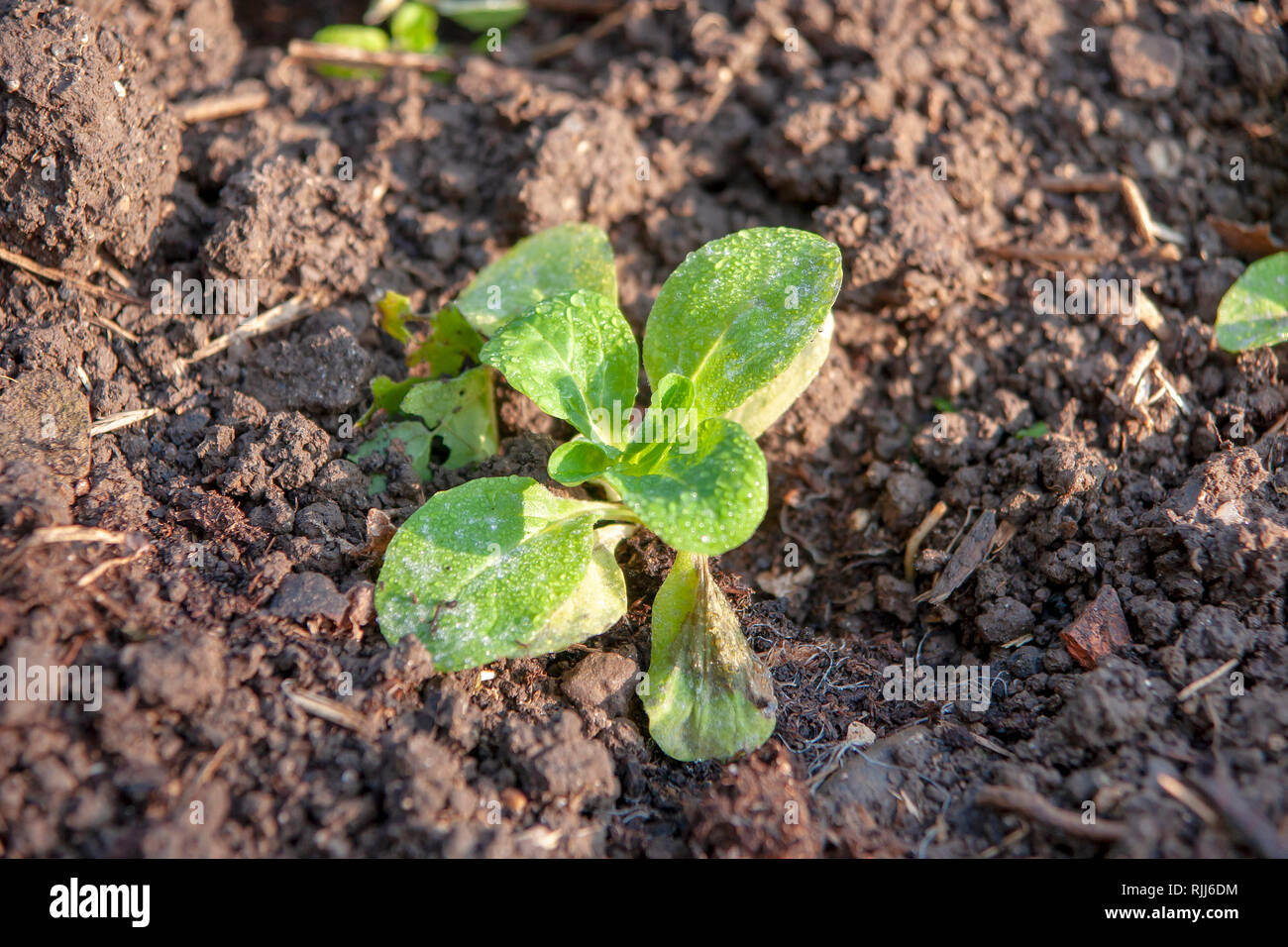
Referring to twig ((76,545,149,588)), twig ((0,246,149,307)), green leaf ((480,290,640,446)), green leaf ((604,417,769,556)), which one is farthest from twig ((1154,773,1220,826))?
twig ((0,246,149,307))

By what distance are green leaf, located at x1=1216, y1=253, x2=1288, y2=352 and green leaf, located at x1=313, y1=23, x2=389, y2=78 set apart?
10.4 ft

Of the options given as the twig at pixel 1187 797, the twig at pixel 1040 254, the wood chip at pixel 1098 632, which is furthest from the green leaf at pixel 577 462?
the twig at pixel 1040 254

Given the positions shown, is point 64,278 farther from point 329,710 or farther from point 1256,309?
point 1256,309

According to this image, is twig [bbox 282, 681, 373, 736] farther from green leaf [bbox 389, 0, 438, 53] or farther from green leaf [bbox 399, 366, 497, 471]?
green leaf [bbox 389, 0, 438, 53]

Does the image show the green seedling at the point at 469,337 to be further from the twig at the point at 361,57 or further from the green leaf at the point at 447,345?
the twig at the point at 361,57

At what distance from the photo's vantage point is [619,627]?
8.50ft

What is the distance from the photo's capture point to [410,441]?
281cm

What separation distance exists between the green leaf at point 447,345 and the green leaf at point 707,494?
2.86 ft

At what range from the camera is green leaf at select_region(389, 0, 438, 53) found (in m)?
3.72

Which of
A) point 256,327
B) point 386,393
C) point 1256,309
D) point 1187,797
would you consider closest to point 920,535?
point 1187,797

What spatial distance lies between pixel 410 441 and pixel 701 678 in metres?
1.17

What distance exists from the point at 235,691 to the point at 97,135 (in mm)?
1728

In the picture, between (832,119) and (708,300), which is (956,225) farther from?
(708,300)

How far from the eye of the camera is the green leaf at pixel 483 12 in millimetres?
3787
